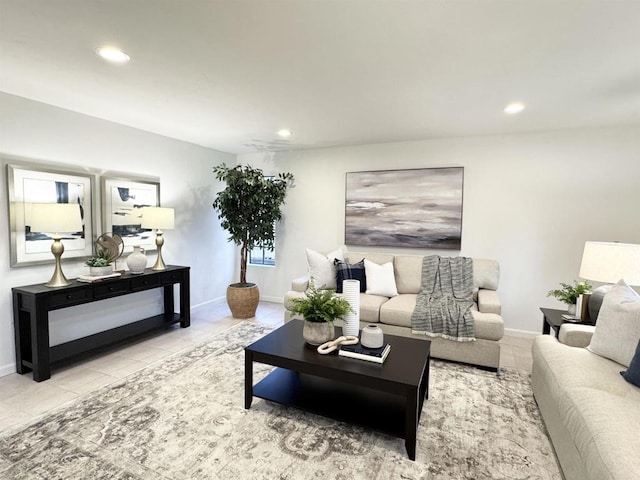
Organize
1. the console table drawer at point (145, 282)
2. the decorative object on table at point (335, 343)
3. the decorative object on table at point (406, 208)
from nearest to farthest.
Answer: the decorative object on table at point (335, 343), the console table drawer at point (145, 282), the decorative object on table at point (406, 208)

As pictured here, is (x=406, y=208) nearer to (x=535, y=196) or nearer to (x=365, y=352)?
(x=535, y=196)

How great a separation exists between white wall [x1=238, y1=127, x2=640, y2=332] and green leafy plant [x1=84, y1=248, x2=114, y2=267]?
3148 millimetres

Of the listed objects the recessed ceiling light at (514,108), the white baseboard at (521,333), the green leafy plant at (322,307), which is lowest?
the white baseboard at (521,333)

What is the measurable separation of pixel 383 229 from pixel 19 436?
12.6 ft

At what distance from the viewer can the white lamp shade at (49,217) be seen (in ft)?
8.77

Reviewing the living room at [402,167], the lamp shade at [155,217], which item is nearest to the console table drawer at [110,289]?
the living room at [402,167]

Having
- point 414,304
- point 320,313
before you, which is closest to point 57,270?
point 320,313

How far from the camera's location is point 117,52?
79.7 inches

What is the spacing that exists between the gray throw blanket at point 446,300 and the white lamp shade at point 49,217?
10.4ft

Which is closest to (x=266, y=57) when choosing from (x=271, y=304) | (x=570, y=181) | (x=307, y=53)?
(x=307, y=53)

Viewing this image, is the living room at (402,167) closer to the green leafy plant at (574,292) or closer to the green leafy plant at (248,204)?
the green leafy plant at (248,204)

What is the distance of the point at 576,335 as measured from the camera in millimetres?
2291

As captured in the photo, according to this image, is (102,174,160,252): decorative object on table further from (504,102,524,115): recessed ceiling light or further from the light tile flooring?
(504,102,524,115): recessed ceiling light

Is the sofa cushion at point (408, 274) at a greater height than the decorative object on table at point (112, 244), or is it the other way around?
the decorative object on table at point (112, 244)
